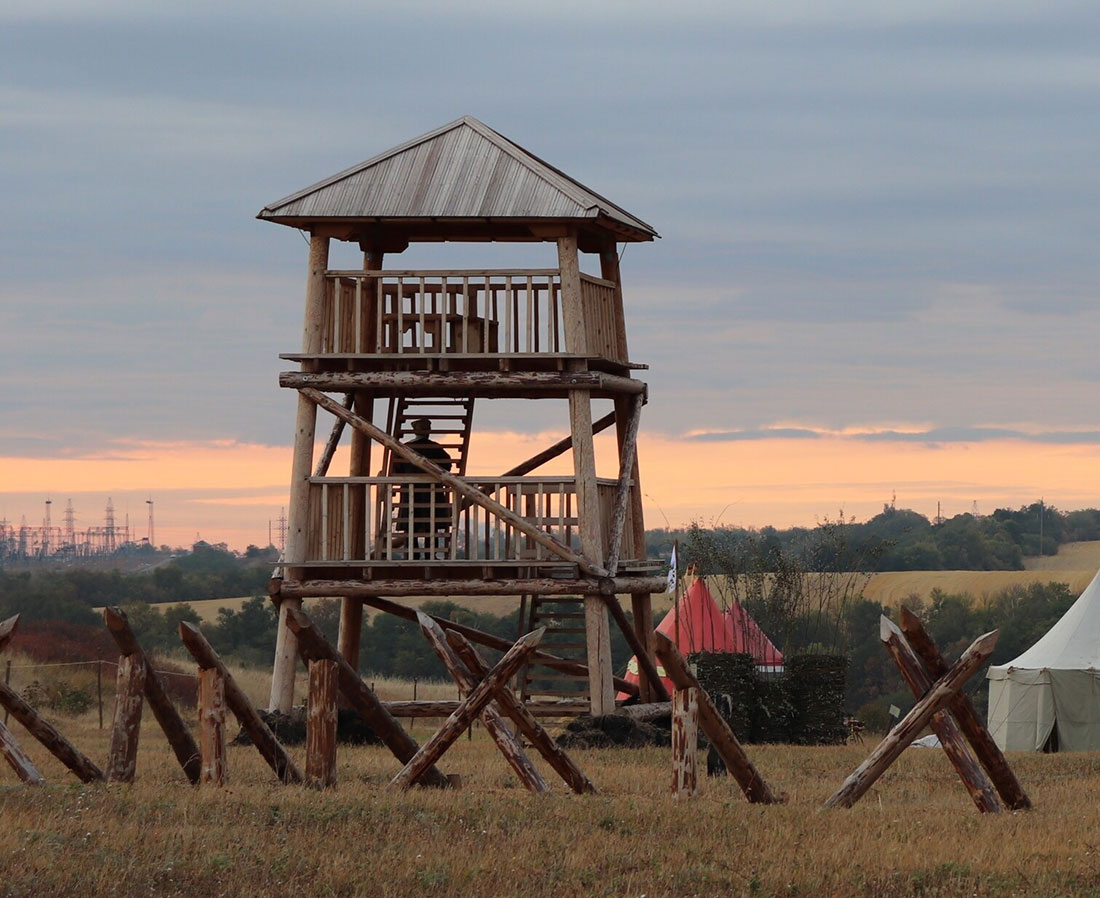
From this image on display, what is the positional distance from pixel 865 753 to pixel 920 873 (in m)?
11.5

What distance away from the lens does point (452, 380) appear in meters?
25.8

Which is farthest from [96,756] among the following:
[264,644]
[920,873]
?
[264,644]

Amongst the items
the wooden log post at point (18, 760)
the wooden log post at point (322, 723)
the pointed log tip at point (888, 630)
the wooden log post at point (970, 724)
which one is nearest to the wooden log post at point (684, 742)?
the pointed log tip at point (888, 630)

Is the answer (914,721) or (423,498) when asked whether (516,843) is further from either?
(423,498)

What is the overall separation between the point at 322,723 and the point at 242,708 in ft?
2.58

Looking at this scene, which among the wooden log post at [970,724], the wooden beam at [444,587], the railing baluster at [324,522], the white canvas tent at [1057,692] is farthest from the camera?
the white canvas tent at [1057,692]

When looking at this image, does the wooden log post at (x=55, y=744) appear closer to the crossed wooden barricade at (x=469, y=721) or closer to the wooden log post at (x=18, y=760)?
the crossed wooden barricade at (x=469, y=721)

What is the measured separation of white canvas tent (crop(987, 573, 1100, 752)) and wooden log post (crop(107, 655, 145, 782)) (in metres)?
22.0

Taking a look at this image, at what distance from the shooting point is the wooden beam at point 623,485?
26.6m

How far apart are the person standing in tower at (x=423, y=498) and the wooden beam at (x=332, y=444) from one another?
1.05 meters

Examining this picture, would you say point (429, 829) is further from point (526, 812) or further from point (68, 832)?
point (68, 832)

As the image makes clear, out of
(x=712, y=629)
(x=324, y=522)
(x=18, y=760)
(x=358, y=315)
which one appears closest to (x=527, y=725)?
(x=18, y=760)

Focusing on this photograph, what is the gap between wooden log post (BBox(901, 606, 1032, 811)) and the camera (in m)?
17.0

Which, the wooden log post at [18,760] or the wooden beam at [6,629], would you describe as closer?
the wooden log post at [18,760]
